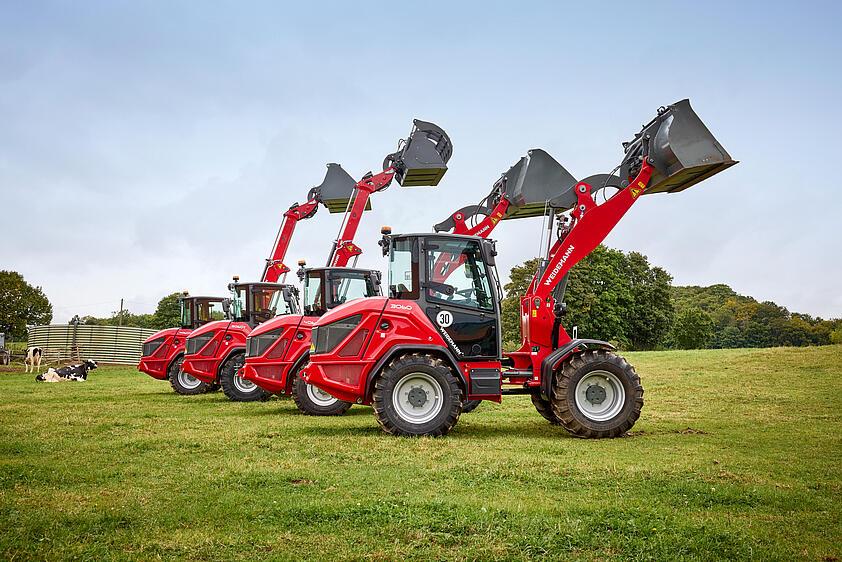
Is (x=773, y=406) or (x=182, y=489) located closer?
(x=182, y=489)

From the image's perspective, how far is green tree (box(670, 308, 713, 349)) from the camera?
61.6 meters

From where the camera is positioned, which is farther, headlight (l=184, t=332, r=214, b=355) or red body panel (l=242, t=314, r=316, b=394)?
headlight (l=184, t=332, r=214, b=355)

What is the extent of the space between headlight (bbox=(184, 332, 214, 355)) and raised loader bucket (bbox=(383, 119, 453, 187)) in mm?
6191

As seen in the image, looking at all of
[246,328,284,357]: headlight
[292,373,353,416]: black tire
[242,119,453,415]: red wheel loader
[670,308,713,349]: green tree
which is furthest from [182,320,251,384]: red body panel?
[670,308,713,349]: green tree

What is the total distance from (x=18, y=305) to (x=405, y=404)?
2403 inches

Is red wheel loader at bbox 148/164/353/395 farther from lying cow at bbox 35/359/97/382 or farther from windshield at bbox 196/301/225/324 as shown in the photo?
lying cow at bbox 35/359/97/382

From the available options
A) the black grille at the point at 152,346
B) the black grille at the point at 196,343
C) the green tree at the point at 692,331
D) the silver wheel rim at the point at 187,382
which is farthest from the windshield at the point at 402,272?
the green tree at the point at 692,331

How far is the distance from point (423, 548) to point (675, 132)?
8426 millimetres

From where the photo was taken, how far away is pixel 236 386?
17359 mm

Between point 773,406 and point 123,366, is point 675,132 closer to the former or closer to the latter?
point 773,406

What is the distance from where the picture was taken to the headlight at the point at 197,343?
1853cm

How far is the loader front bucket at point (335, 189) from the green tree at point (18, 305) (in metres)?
49.6

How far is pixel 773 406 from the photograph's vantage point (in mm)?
14961

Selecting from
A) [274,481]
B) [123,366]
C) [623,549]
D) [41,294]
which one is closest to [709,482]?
[623,549]
